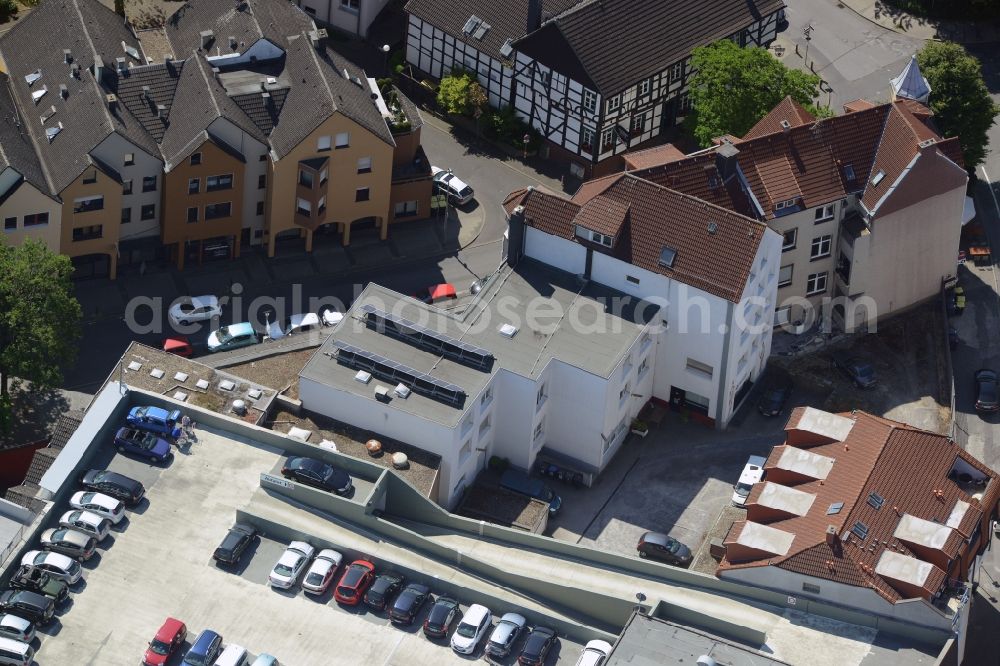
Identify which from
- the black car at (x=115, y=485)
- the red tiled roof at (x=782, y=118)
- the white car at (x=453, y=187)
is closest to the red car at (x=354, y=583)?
the black car at (x=115, y=485)

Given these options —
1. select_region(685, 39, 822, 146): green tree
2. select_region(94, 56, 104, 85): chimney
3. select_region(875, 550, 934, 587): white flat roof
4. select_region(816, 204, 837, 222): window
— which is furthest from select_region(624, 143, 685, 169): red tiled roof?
select_region(94, 56, 104, 85): chimney

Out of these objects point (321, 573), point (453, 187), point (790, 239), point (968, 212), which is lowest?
point (321, 573)

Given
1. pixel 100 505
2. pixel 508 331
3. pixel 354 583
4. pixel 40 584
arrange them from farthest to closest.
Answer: pixel 508 331
pixel 100 505
pixel 354 583
pixel 40 584

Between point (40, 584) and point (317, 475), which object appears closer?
point (40, 584)

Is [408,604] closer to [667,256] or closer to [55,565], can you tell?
[55,565]

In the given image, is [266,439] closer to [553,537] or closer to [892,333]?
[553,537]

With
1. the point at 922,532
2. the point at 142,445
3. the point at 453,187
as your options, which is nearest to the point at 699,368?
the point at 922,532

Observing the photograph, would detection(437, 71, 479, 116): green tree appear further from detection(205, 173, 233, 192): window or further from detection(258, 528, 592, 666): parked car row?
detection(258, 528, 592, 666): parked car row
